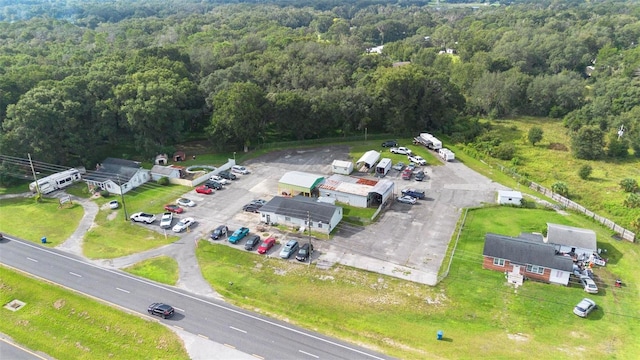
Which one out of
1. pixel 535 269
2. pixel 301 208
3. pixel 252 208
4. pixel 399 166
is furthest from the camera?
pixel 399 166

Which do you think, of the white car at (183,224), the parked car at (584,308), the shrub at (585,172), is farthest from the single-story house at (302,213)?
the shrub at (585,172)

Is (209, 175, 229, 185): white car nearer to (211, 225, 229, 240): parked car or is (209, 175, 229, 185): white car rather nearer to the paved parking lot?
the paved parking lot

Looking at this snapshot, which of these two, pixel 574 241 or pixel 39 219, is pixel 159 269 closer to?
pixel 39 219

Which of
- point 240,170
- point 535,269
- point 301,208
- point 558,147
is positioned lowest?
point 535,269

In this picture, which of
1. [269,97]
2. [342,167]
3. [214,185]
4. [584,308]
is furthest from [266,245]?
[269,97]

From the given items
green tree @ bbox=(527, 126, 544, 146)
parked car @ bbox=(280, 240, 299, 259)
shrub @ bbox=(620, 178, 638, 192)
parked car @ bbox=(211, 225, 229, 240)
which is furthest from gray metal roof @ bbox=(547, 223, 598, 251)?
green tree @ bbox=(527, 126, 544, 146)

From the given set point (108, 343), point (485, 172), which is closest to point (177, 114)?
point (108, 343)
